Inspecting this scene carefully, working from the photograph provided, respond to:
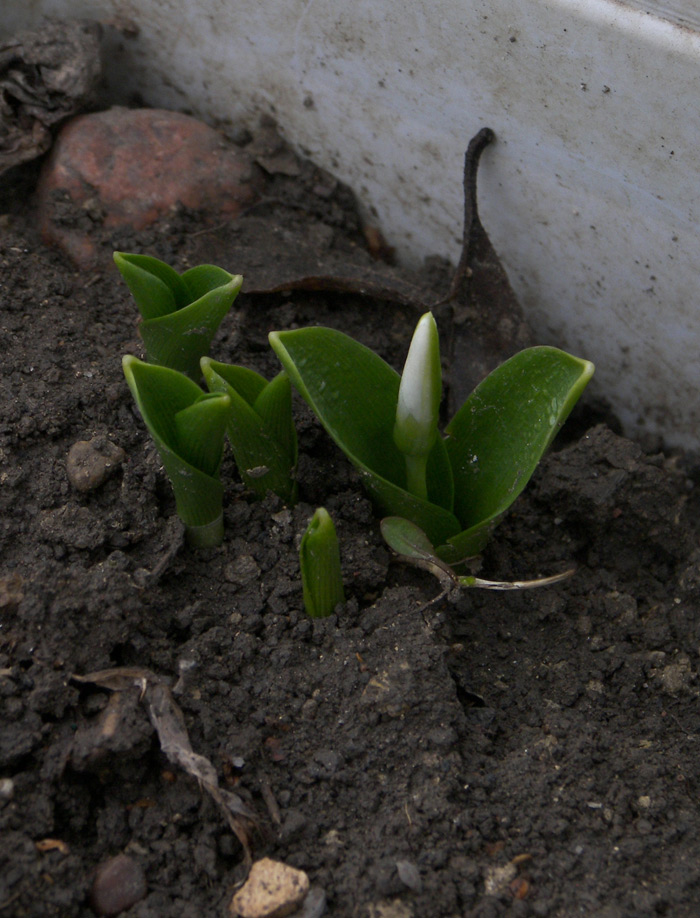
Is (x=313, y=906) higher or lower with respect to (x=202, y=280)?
lower

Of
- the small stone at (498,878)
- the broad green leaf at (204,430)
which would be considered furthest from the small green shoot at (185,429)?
the small stone at (498,878)

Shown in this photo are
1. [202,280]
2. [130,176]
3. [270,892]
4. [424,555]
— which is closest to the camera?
[270,892]

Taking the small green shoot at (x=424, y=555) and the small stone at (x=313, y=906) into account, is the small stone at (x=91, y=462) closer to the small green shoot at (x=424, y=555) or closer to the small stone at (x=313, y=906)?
the small green shoot at (x=424, y=555)

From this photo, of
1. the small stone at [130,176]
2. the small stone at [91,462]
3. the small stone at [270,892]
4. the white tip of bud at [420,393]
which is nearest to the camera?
the small stone at [270,892]

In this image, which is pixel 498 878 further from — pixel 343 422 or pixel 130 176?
pixel 130 176

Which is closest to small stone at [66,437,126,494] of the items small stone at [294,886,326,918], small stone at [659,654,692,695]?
small stone at [294,886,326,918]

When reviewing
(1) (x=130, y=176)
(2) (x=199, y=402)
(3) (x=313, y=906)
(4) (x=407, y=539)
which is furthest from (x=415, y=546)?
(1) (x=130, y=176)

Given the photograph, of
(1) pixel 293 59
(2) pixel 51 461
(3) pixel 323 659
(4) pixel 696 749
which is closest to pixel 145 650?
(3) pixel 323 659

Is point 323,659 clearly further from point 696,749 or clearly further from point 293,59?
point 293,59
